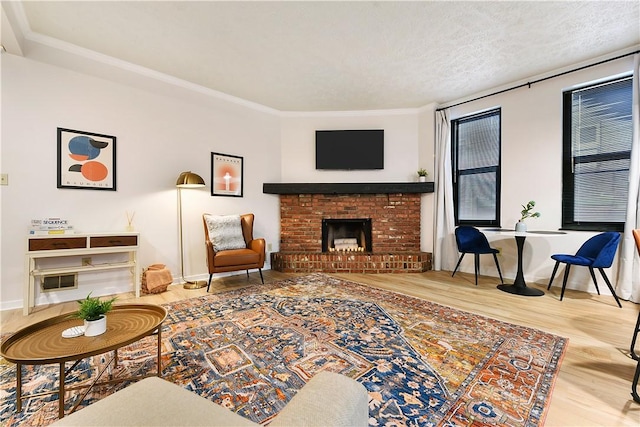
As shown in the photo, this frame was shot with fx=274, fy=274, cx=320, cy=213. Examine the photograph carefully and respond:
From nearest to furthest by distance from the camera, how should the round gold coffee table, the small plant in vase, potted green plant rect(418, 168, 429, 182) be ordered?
the round gold coffee table
the small plant in vase
potted green plant rect(418, 168, 429, 182)

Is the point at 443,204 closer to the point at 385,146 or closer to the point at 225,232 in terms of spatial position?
the point at 385,146

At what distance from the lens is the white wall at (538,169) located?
331cm

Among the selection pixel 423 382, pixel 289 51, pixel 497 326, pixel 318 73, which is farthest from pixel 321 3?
pixel 497 326

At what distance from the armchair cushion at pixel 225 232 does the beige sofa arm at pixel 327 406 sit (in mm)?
3046

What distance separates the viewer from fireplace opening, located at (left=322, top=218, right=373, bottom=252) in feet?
15.8

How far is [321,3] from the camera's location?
2312 mm

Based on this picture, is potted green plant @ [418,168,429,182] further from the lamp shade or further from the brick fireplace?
the lamp shade

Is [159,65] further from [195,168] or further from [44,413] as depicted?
[44,413]

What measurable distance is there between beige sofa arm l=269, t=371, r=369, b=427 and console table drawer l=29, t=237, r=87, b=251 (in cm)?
314

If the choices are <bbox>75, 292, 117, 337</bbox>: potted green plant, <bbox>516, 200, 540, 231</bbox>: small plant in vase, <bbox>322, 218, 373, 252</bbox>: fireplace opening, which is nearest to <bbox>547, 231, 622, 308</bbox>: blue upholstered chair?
<bbox>516, 200, 540, 231</bbox>: small plant in vase

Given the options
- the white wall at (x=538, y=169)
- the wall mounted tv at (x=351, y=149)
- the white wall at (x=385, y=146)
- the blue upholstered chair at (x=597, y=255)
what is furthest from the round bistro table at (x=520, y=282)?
the wall mounted tv at (x=351, y=149)

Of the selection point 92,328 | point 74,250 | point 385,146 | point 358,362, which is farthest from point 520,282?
point 74,250

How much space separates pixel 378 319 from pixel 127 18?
350 cm

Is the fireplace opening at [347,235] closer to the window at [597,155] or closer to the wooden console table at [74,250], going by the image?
the window at [597,155]
